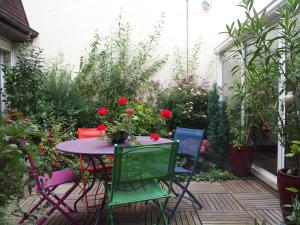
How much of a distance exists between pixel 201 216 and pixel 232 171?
6.41 feet

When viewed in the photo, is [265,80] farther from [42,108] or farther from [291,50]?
[42,108]

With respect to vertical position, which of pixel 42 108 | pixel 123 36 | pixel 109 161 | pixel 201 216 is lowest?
pixel 201 216

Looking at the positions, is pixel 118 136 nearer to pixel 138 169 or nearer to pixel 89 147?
pixel 89 147

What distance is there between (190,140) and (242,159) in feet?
5.50

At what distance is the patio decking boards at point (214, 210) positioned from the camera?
3.26 m

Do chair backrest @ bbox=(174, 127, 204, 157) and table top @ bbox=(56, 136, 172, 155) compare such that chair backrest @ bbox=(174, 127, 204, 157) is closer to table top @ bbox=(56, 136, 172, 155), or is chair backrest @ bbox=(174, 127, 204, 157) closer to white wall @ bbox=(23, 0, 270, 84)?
table top @ bbox=(56, 136, 172, 155)

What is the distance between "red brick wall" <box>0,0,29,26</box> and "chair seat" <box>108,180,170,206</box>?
4.20 meters

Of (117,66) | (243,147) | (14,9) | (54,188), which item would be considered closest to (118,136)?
→ (54,188)

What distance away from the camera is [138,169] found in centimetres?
257

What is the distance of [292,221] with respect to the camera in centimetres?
192

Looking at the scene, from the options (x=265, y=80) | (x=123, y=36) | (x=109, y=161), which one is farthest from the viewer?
(x=123, y=36)

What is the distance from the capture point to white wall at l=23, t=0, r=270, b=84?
21.8 feet

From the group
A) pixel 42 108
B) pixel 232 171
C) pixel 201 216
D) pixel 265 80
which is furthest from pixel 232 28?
pixel 42 108

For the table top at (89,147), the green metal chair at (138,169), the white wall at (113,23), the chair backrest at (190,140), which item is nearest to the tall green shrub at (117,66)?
the white wall at (113,23)
